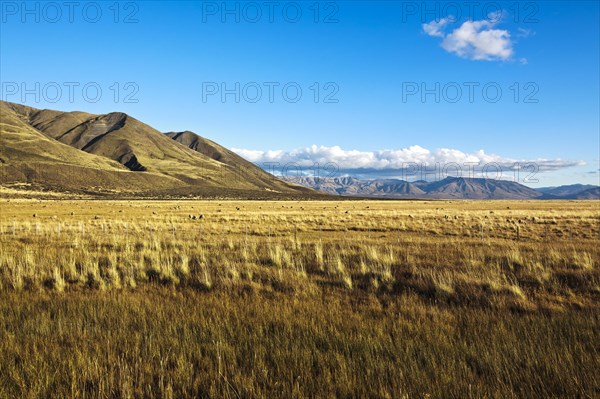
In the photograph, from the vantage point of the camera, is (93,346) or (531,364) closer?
(531,364)

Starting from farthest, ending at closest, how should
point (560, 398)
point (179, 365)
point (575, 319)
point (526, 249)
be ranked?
point (526, 249), point (575, 319), point (179, 365), point (560, 398)

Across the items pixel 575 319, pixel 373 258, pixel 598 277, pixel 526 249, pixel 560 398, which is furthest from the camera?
pixel 526 249

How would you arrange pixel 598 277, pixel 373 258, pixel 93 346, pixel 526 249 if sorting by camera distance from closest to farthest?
pixel 93 346
pixel 598 277
pixel 373 258
pixel 526 249

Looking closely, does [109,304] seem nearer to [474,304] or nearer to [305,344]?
[305,344]

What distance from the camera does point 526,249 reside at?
16609 millimetres

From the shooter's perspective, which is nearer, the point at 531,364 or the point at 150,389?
the point at 150,389

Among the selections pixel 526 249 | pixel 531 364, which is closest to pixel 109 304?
pixel 531 364

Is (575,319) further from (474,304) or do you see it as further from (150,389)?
(150,389)

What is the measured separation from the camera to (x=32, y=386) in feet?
13.5

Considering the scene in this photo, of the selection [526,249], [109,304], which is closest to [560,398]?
[109,304]

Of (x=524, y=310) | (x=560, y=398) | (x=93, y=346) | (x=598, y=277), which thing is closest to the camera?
(x=560, y=398)

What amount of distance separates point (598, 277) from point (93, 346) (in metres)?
11.4

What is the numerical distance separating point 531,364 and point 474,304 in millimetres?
3335

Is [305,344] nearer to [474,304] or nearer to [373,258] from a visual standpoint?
[474,304]
